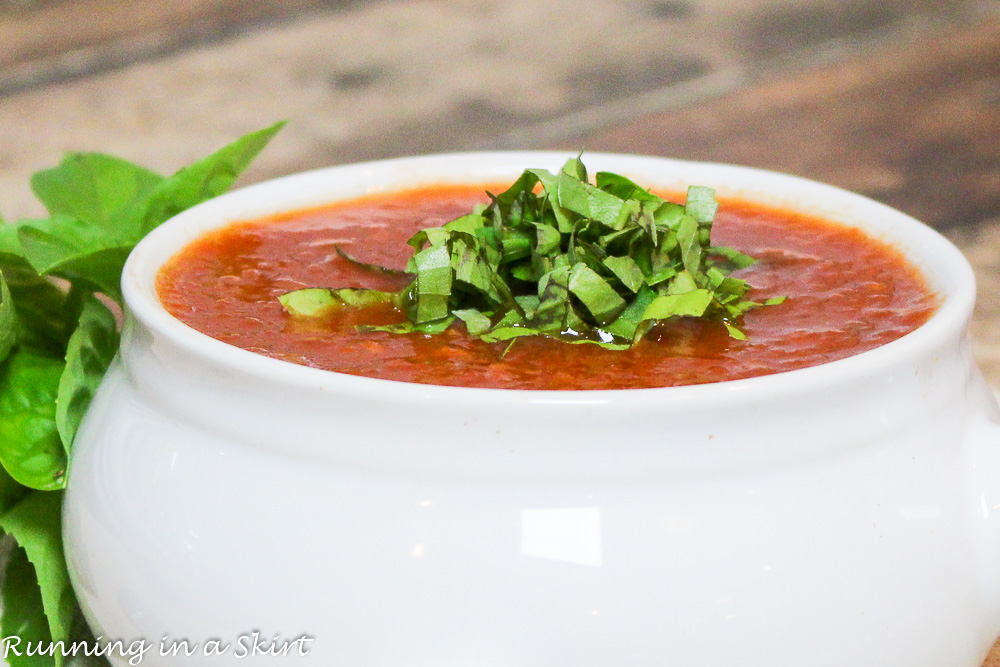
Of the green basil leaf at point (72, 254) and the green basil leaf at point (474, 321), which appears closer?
the green basil leaf at point (474, 321)

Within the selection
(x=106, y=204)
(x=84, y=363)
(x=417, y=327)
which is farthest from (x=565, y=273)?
(x=106, y=204)

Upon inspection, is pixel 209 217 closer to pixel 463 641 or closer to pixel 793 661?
pixel 463 641

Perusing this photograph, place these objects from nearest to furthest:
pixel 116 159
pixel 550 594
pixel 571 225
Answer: pixel 550 594, pixel 571 225, pixel 116 159

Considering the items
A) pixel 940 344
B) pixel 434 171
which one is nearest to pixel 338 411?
pixel 940 344

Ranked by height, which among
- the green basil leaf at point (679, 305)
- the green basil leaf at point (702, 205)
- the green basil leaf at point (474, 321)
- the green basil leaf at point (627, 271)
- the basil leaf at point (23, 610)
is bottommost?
the basil leaf at point (23, 610)

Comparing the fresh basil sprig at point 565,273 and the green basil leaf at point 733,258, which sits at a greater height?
the fresh basil sprig at point 565,273

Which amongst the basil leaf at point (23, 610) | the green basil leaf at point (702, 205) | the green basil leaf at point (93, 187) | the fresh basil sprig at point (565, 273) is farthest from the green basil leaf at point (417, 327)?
the green basil leaf at point (93, 187)

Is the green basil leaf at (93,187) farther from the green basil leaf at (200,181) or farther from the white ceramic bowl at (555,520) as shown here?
the white ceramic bowl at (555,520)
